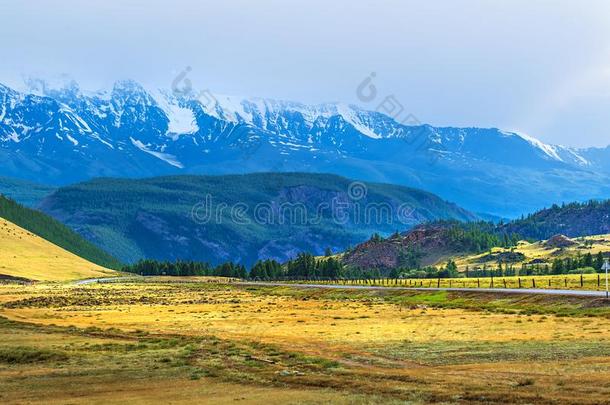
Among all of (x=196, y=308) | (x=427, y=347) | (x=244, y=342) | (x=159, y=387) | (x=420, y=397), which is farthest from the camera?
(x=196, y=308)

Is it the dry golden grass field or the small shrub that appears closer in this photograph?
the dry golden grass field

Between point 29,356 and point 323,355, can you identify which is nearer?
point 323,355

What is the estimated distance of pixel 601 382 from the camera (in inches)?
1533

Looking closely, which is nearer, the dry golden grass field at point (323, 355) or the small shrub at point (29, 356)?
the dry golden grass field at point (323, 355)

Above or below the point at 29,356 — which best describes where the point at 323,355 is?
above

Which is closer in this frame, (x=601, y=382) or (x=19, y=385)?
(x=601, y=382)

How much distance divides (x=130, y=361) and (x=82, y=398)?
1201cm

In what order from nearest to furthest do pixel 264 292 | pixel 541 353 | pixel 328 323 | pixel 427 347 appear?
pixel 541 353, pixel 427 347, pixel 328 323, pixel 264 292

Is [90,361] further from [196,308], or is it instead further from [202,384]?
[196,308]

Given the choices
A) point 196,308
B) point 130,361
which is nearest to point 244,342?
point 130,361

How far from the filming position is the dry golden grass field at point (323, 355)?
4000 centimetres

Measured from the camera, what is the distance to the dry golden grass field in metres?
40.0

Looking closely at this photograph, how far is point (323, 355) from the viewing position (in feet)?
178

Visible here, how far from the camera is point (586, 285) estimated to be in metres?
115
